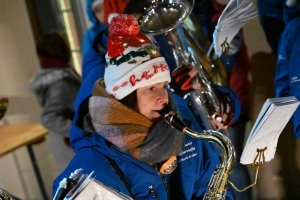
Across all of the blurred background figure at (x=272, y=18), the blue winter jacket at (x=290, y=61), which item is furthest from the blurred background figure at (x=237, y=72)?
the blue winter jacket at (x=290, y=61)

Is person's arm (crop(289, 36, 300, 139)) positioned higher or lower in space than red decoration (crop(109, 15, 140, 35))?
lower

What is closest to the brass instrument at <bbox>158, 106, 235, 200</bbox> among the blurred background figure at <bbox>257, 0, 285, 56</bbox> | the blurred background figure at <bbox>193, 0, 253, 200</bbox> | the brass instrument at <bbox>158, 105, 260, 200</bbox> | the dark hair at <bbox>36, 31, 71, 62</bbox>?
the brass instrument at <bbox>158, 105, 260, 200</bbox>

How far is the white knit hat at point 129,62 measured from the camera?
86 centimetres

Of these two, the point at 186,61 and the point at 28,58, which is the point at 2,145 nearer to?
the point at 28,58

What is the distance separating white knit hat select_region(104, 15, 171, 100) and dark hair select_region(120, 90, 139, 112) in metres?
0.02

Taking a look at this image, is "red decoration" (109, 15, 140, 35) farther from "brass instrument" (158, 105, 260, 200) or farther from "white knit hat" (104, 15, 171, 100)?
"brass instrument" (158, 105, 260, 200)

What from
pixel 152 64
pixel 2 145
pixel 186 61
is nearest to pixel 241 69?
pixel 186 61

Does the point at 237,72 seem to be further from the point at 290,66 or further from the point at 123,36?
the point at 123,36

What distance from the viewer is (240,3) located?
93cm

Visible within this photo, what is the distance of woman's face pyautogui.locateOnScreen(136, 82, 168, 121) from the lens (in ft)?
2.84

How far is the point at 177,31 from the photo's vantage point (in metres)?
1.12

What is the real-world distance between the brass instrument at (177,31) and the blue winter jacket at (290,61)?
0.23m

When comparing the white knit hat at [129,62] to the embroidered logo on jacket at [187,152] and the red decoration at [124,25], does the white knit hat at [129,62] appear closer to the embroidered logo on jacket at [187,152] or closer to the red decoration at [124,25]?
the red decoration at [124,25]

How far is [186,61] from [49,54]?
2.74 feet
